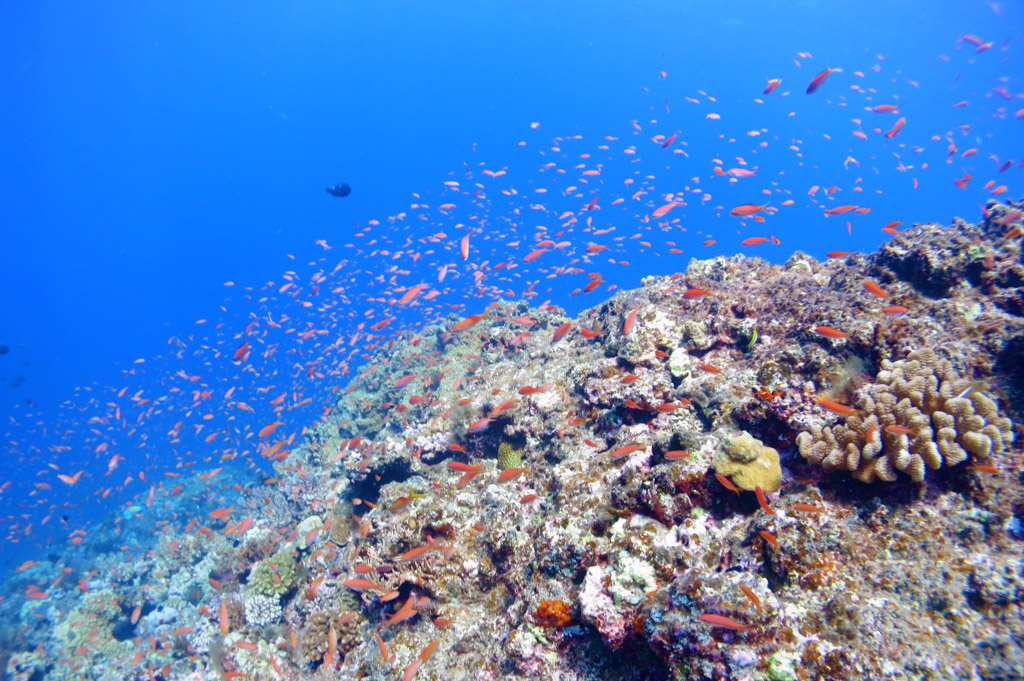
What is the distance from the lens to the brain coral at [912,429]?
11.1ft

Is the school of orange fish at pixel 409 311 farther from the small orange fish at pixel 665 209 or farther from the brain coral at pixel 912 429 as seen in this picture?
the brain coral at pixel 912 429

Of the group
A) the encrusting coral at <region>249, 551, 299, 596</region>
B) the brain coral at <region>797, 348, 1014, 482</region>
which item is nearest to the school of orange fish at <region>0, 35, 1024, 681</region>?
the brain coral at <region>797, 348, 1014, 482</region>

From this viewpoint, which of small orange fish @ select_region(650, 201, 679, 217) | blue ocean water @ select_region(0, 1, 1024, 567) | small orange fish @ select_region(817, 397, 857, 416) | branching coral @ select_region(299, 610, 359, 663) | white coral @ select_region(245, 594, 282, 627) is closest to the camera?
small orange fish @ select_region(817, 397, 857, 416)

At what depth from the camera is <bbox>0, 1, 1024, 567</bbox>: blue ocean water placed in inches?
2940

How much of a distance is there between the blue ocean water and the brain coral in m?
51.8

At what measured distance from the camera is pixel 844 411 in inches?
150

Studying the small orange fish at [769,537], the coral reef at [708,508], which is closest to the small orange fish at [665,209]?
the coral reef at [708,508]

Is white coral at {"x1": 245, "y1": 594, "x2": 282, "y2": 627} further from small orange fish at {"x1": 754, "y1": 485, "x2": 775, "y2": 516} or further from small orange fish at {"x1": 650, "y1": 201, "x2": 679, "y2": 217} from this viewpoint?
small orange fish at {"x1": 650, "y1": 201, "x2": 679, "y2": 217}

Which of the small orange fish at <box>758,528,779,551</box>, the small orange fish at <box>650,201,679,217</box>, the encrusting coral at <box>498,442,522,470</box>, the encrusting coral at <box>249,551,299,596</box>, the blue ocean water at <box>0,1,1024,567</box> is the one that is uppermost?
the blue ocean water at <box>0,1,1024,567</box>

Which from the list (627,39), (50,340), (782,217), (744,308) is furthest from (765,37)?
(50,340)

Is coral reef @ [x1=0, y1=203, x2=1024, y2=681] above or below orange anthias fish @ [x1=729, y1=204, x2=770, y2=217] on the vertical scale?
below

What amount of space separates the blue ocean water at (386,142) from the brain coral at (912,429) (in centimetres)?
5181

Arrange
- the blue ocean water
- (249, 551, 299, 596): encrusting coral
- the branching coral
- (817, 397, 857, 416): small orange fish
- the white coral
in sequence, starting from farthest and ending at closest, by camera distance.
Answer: the blue ocean water → (249, 551, 299, 596): encrusting coral → the white coral → the branching coral → (817, 397, 857, 416): small orange fish

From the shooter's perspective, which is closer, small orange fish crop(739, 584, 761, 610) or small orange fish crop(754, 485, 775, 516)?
small orange fish crop(739, 584, 761, 610)
